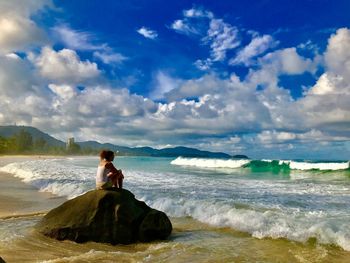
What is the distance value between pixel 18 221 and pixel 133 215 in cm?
452

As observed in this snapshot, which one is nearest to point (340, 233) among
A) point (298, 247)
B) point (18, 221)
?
point (298, 247)

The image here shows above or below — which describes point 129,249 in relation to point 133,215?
below

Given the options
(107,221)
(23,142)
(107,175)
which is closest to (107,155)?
(107,175)

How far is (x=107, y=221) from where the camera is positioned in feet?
31.7

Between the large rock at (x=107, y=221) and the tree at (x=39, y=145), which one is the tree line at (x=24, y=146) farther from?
the large rock at (x=107, y=221)

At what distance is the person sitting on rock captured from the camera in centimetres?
1049

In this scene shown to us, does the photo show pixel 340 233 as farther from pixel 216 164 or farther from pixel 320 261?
pixel 216 164

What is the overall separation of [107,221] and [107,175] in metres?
1.35

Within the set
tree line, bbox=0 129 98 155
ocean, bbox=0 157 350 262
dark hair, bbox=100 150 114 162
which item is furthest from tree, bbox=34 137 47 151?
dark hair, bbox=100 150 114 162

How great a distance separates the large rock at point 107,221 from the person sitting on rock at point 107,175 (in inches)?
15.5

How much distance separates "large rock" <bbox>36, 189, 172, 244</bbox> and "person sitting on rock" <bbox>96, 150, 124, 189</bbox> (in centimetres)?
39

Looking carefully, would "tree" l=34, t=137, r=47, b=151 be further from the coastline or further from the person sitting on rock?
the person sitting on rock

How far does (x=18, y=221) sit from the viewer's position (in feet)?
40.0

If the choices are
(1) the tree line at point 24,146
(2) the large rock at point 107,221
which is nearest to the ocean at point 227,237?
(2) the large rock at point 107,221
